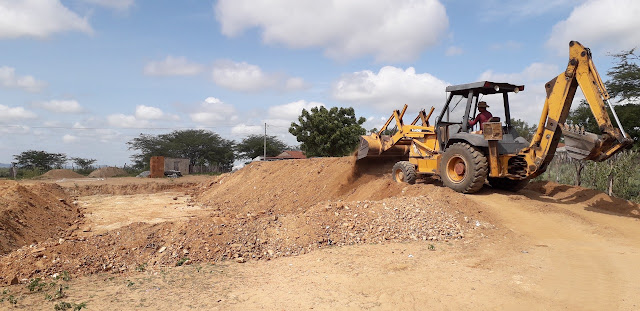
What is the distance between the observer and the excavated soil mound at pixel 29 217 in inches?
344

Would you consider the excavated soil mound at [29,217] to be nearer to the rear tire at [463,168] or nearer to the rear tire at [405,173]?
the rear tire at [405,173]

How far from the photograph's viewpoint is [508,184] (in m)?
10.6

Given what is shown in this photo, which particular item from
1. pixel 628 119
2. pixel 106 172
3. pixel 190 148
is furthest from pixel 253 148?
pixel 628 119

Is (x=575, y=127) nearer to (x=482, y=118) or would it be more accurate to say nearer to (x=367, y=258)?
(x=482, y=118)

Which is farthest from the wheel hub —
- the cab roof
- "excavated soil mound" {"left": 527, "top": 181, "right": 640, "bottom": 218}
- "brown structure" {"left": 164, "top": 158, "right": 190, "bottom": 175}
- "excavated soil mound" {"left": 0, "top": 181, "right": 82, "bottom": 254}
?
"brown structure" {"left": 164, "top": 158, "right": 190, "bottom": 175}

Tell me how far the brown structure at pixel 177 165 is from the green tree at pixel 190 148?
7.34 m

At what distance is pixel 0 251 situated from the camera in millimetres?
7652

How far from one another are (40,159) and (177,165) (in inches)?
612

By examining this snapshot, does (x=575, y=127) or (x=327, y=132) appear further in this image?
(x=327, y=132)

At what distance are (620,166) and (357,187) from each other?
24.2 feet

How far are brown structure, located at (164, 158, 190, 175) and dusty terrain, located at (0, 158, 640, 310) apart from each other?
26.9 m

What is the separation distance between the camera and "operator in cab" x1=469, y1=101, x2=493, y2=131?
10.2 m

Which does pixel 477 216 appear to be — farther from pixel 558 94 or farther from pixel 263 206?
pixel 263 206

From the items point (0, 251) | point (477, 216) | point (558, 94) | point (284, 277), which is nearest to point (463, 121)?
point (558, 94)
